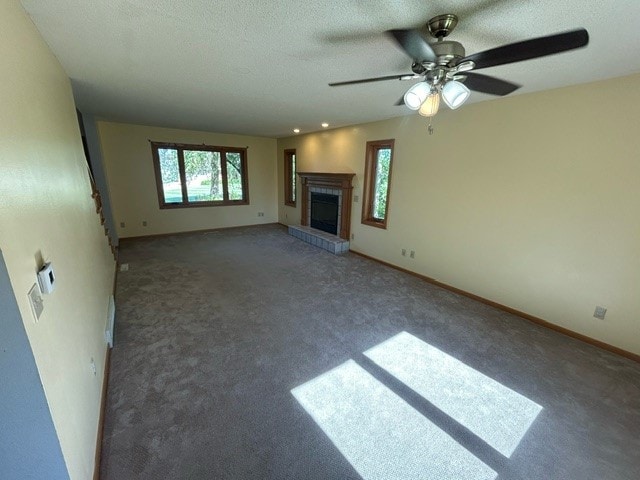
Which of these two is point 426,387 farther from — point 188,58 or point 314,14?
point 188,58

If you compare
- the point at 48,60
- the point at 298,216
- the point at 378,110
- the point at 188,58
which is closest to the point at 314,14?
the point at 188,58

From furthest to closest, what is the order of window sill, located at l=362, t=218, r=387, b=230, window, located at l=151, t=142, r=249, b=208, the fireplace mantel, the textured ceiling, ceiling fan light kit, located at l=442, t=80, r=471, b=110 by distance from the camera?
window, located at l=151, t=142, r=249, b=208
the fireplace mantel
window sill, located at l=362, t=218, r=387, b=230
ceiling fan light kit, located at l=442, t=80, r=471, b=110
the textured ceiling

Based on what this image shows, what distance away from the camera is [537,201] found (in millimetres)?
2693

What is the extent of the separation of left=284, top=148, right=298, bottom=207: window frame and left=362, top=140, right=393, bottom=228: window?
2409 millimetres

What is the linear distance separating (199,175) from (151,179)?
0.96 metres

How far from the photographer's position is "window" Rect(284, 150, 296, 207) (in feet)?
21.8

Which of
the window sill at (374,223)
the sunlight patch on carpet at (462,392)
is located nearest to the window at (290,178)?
the window sill at (374,223)

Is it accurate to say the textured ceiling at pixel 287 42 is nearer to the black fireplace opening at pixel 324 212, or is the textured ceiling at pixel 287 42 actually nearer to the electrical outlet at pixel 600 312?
the electrical outlet at pixel 600 312

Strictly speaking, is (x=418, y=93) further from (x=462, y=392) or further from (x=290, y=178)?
(x=290, y=178)

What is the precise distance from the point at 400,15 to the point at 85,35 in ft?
6.35

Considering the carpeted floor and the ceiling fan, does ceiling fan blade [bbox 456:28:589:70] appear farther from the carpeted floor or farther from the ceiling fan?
the carpeted floor

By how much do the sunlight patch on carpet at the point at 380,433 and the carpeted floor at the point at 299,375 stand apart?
23 millimetres

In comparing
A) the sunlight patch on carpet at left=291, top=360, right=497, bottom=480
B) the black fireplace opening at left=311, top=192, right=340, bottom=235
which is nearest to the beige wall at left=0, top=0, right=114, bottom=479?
the sunlight patch on carpet at left=291, top=360, right=497, bottom=480

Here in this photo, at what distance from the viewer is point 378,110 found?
3502 millimetres
